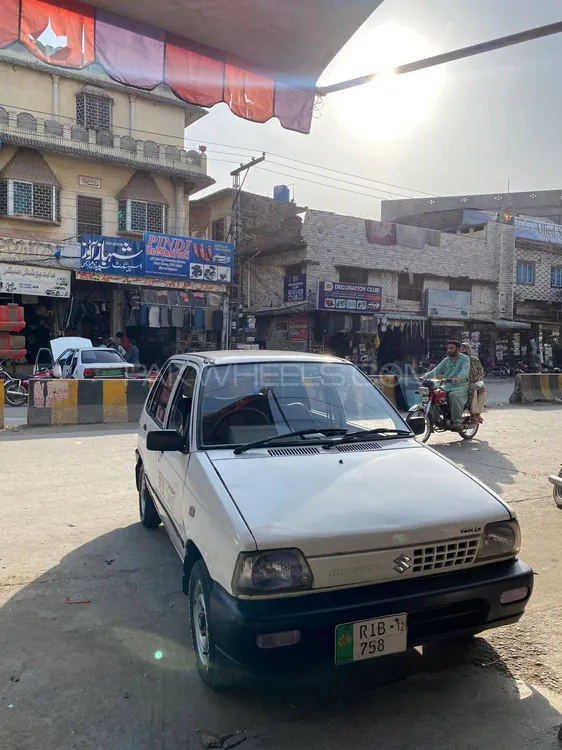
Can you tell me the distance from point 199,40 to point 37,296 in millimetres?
16984

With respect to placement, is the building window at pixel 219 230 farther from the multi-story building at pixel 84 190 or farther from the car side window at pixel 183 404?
the car side window at pixel 183 404

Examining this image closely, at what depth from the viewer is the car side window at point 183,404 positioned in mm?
3572

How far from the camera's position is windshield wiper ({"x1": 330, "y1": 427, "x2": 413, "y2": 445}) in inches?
131

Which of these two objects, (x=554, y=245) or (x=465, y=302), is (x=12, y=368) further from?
(x=554, y=245)

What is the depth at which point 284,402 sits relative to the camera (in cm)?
361

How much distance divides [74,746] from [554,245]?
3305 cm

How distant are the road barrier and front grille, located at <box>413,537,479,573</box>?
1419cm

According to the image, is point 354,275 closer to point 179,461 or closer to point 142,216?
point 142,216

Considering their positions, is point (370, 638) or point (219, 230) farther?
point (219, 230)

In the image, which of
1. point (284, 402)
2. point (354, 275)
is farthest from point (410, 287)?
point (284, 402)

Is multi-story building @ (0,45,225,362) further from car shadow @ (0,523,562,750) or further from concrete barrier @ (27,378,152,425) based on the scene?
car shadow @ (0,523,562,750)

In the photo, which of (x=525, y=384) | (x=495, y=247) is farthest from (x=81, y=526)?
(x=495, y=247)

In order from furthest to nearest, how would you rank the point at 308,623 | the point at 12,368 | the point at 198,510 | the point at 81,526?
the point at 12,368 < the point at 81,526 < the point at 198,510 < the point at 308,623

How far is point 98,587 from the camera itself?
383 centimetres
